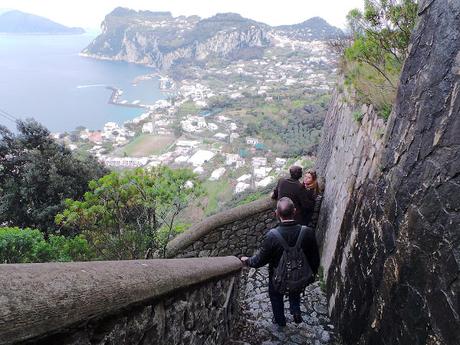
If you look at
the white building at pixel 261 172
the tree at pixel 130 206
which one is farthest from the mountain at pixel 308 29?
the tree at pixel 130 206

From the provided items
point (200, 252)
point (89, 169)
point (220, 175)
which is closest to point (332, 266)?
point (200, 252)

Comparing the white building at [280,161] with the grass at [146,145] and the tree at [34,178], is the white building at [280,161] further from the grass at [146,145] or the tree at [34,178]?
the tree at [34,178]

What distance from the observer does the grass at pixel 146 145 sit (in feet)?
155

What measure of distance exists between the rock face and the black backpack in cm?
58

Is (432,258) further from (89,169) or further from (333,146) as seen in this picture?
(89,169)

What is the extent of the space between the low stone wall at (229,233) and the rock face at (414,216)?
2.35 meters

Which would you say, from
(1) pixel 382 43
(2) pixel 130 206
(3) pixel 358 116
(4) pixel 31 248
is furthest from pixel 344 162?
(4) pixel 31 248

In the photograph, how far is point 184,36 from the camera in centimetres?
14388

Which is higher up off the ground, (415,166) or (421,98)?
(421,98)

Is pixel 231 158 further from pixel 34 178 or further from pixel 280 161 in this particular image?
pixel 34 178

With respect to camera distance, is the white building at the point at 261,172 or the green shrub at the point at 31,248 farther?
the white building at the point at 261,172

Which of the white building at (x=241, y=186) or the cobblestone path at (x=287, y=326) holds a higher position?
the cobblestone path at (x=287, y=326)

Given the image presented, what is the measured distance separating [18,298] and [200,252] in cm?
554

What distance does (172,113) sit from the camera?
231 ft
